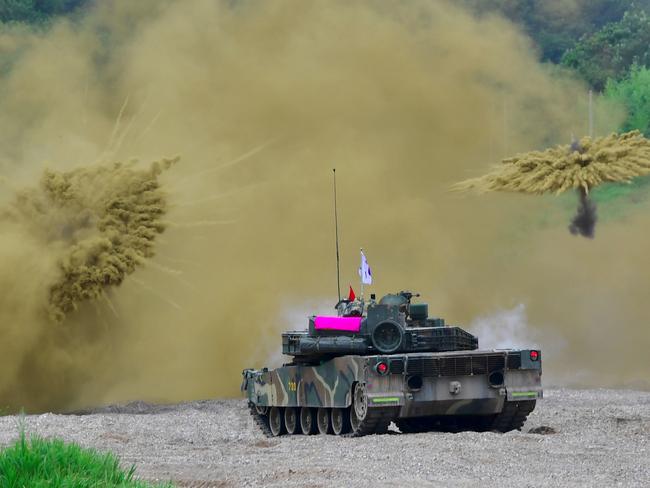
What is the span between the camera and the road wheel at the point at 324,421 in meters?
23.9

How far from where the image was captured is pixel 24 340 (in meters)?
29.0

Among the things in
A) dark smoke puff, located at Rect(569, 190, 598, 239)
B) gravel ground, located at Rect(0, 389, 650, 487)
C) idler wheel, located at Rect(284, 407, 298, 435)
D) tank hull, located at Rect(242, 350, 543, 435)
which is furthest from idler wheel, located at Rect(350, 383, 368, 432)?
dark smoke puff, located at Rect(569, 190, 598, 239)

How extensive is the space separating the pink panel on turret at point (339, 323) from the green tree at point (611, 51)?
33.2 metres

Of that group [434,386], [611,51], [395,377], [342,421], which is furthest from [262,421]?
[611,51]

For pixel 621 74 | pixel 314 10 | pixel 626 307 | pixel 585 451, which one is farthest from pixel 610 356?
pixel 621 74

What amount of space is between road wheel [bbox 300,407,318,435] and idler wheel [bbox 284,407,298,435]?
5.9 inches

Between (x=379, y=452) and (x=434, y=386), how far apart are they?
3.68 meters

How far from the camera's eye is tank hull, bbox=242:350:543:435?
21859mm

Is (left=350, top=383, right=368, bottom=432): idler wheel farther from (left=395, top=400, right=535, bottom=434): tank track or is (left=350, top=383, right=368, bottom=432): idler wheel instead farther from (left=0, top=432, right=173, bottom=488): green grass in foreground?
(left=0, top=432, right=173, bottom=488): green grass in foreground

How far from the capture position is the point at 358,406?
2227cm

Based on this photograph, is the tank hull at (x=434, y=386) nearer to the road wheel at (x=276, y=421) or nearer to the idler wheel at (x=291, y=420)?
the idler wheel at (x=291, y=420)

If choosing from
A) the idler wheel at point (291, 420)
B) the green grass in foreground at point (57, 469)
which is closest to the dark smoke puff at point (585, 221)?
the idler wheel at point (291, 420)

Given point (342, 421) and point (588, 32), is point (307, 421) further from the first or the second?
point (588, 32)

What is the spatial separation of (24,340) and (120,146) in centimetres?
632
